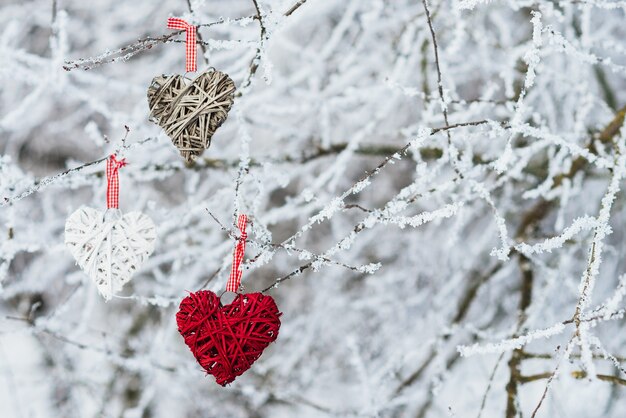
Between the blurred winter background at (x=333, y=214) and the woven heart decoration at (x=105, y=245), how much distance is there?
0.52m

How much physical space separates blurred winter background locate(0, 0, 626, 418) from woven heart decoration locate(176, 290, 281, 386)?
0.65 metres

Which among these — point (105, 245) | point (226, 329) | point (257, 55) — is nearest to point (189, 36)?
point (257, 55)

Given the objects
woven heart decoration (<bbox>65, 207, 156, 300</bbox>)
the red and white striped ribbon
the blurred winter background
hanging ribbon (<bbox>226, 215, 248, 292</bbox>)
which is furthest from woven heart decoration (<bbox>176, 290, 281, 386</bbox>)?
the blurred winter background

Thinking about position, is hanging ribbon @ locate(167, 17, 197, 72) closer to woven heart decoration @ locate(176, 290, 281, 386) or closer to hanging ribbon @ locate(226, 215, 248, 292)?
hanging ribbon @ locate(226, 215, 248, 292)

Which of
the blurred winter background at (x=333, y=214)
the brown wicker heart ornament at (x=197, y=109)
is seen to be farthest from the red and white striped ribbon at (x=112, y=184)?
the blurred winter background at (x=333, y=214)

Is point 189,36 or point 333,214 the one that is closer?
point 189,36

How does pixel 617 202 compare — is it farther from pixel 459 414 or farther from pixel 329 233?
pixel 329 233

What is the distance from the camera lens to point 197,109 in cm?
111

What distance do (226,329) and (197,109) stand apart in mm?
433

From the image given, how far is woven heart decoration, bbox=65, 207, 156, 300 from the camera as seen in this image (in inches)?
47.2

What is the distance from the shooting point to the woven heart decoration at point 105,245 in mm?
1198

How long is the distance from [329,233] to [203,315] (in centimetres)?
256

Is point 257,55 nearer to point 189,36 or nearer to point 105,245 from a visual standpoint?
point 189,36

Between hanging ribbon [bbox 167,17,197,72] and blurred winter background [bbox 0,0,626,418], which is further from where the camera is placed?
blurred winter background [bbox 0,0,626,418]
